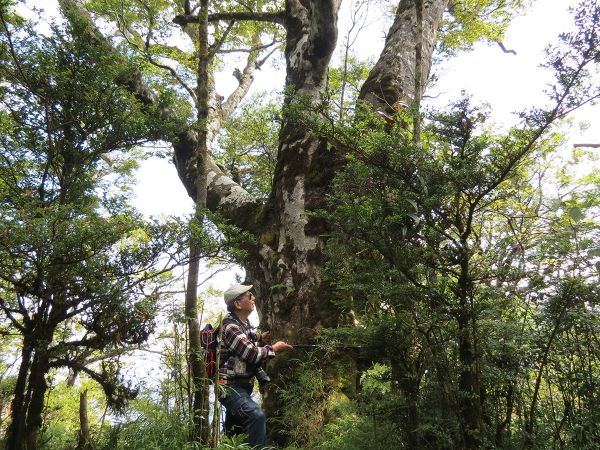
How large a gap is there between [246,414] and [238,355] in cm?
47

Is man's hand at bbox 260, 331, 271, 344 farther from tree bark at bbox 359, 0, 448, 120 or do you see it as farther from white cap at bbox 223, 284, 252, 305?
tree bark at bbox 359, 0, 448, 120

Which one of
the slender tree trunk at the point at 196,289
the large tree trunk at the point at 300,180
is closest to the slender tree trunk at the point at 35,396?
the slender tree trunk at the point at 196,289

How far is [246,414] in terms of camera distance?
11.3 ft

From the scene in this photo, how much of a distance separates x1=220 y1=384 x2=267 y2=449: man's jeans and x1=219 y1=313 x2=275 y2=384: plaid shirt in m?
0.11

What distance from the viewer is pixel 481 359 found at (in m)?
2.31

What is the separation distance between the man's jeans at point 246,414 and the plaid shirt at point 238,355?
11cm

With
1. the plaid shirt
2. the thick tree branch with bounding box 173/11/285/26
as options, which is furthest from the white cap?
the thick tree branch with bounding box 173/11/285/26

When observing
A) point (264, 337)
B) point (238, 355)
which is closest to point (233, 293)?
point (238, 355)

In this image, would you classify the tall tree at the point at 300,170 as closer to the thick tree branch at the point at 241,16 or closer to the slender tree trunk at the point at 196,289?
the thick tree branch at the point at 241,16

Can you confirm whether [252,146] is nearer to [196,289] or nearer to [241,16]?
[241,16]

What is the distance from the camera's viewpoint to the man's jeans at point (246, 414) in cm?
340

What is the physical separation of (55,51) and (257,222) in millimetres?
3008

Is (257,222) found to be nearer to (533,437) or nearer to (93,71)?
(93,71)

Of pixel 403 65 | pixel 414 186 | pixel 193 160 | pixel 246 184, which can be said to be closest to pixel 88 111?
pixel 193 160
